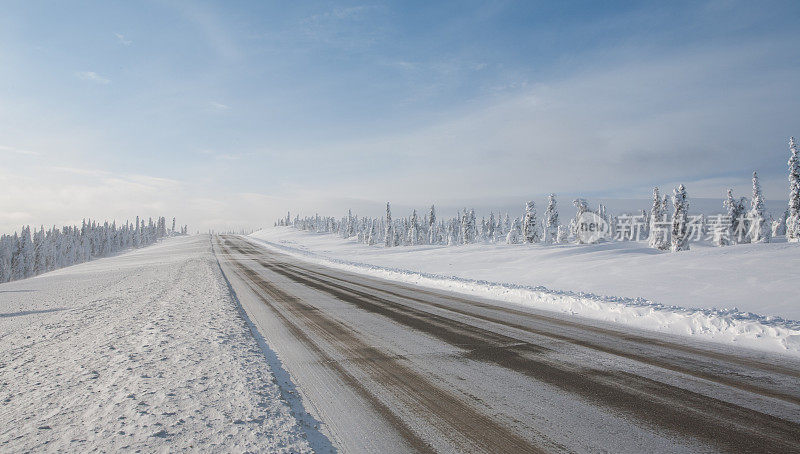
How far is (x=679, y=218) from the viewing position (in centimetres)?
4547

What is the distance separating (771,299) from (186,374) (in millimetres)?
16150

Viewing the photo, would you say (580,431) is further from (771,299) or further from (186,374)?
(771,299)

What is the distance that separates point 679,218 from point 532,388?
53.3 meters

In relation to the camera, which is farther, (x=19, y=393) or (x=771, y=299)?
(x=771, y=299)

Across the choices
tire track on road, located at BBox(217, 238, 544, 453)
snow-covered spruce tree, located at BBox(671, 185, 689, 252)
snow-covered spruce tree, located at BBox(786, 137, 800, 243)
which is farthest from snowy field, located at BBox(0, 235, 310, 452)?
snow-covered spruce tree, located at BBox(786, 137, 800, 243)

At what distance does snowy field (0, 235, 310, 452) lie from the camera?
9.83 feet

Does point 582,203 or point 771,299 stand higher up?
point 582,203

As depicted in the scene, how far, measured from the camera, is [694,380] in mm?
4484

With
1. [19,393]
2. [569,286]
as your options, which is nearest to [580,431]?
[19,393]

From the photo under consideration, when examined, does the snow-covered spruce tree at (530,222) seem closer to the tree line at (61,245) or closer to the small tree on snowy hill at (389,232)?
the small tree on snowy hill at (389,232)

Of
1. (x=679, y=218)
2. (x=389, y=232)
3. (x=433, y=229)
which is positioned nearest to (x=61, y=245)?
(x=389, y=232)

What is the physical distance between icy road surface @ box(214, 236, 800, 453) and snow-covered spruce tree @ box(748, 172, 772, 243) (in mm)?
61502

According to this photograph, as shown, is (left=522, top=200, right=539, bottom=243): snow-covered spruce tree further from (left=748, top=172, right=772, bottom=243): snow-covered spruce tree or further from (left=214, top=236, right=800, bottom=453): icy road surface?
(left=214, top=236, right=800, bottom=453): icy road surface

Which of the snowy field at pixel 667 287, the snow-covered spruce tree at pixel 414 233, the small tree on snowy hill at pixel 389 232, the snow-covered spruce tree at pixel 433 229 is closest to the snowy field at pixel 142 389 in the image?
the snowy field at pixel 667 287
